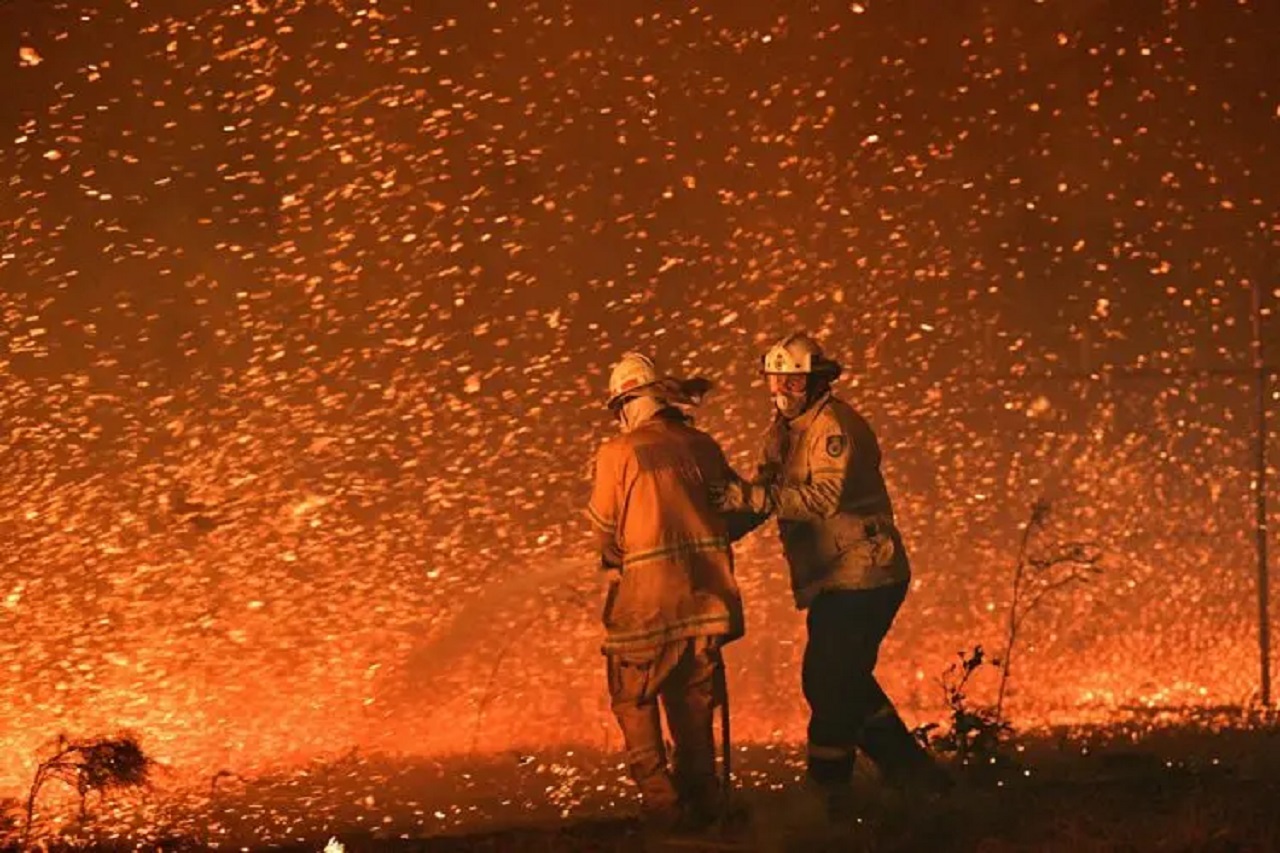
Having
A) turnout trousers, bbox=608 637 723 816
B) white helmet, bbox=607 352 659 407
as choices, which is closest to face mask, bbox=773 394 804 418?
white helmet, bbox=607 352 659 407

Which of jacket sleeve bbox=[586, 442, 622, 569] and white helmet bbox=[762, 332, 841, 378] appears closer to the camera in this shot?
jacket sleeve bbox=[586, 442, 622, 569]

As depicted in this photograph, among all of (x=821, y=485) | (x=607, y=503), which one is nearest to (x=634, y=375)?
(x=607, y=503)

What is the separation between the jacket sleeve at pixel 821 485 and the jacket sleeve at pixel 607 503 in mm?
469

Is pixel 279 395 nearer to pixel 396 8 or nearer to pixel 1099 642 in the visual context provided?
pixel 396 8

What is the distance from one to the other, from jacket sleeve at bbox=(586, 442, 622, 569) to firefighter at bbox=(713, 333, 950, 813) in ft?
1.54

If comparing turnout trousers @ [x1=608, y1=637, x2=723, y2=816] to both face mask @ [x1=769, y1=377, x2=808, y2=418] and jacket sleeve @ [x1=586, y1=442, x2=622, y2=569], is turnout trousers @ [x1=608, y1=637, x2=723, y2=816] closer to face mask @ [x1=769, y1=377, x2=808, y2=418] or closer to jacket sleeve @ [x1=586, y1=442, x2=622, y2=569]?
jacket sleeve @ [x1=586, y1=442, x2=622, y2=569]

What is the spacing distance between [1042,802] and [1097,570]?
5.50 feet

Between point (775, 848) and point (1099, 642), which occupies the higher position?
point (1099, 642)

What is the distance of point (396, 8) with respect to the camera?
7684mm

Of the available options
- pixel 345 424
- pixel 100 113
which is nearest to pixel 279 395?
pixel 345 424

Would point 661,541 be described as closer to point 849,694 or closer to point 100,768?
point 849,694

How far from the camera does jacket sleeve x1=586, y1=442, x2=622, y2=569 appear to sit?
5875 mm

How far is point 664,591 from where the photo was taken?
5.79 metres

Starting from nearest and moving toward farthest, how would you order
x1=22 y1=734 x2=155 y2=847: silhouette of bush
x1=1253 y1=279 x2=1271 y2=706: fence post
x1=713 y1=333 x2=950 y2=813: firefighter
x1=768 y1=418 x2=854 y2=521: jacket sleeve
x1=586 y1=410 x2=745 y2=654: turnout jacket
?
x1=586 y1=410 x2=745 y2=654: turnout jacket
x1=768 y1=418 x2=854 y2=521: jacket sleeve
x1=713 y1=333 x2=950 y2=813: firefighter
x1=22 y1=734 x2=155 y2=847: silhouette of bush
x1=1253 y1=279 x2=1271 y2=706: fence post
